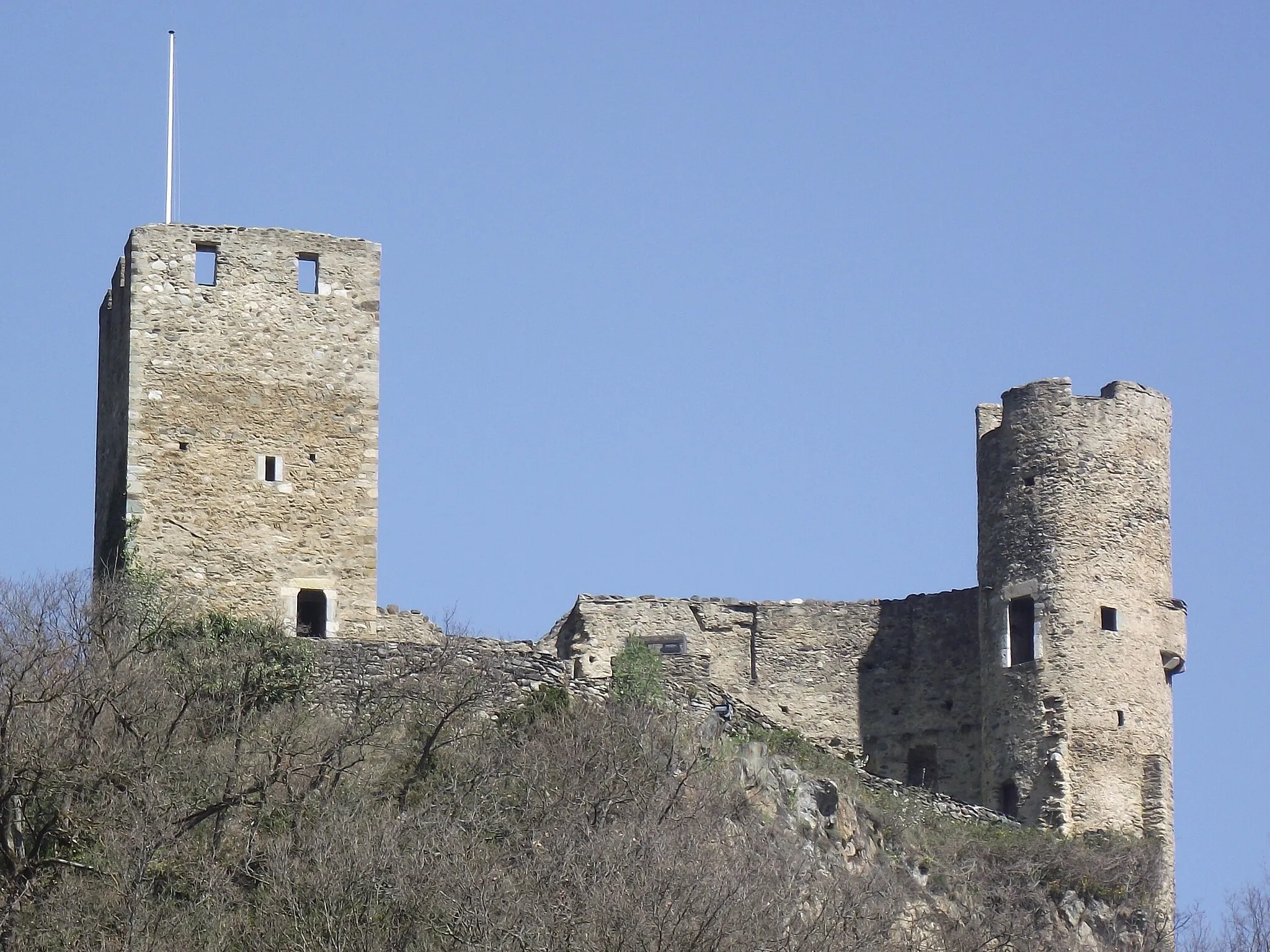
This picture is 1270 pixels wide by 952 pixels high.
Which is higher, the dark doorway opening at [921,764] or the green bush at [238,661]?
the green bush at [238,661]

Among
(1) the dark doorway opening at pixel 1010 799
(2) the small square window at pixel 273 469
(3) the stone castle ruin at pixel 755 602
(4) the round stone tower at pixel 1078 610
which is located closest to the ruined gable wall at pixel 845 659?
(3) the stone castle ruin at pixel 755 602

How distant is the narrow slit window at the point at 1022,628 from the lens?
152 feet

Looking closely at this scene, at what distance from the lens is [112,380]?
44812mm

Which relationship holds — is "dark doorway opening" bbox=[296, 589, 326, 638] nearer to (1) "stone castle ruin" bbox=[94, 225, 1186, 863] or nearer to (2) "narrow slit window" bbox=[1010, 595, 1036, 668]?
(1) "stone castle ruin" bbox=[94, 225, 1186, 863]

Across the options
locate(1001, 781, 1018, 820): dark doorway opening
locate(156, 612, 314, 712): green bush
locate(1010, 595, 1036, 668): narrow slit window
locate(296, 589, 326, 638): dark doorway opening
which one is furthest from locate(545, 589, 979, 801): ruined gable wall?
locate(156, 612, 314, 712): green bush

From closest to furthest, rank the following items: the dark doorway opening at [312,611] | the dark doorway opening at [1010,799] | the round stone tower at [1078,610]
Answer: the dark doorway opening at [312,611] < the round stone tower at [1078,610] < the dark doorway opening at [1010,799]

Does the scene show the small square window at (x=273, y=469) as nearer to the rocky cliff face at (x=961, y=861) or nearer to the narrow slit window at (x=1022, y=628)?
the rocky cliff face at (x=961, y=861)

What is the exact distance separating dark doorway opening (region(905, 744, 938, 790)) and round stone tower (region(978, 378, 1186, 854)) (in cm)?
106

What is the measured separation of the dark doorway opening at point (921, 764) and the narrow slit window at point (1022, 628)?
195 cm

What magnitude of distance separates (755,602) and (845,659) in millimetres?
1483

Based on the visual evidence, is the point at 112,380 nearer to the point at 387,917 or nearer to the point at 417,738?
the point at 417,738

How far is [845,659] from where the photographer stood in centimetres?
4794

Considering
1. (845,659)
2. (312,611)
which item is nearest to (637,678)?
(312,611)

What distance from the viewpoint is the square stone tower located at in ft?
141
